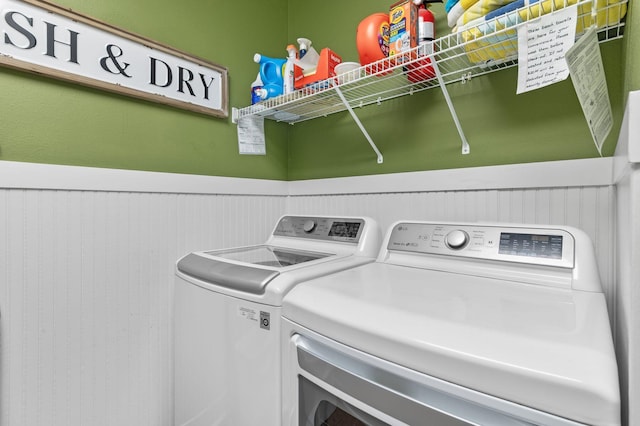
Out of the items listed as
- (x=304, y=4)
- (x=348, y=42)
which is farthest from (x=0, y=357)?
(x=304, y=4)

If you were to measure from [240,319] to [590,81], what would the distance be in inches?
40.9

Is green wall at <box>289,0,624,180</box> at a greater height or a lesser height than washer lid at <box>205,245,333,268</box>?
greater

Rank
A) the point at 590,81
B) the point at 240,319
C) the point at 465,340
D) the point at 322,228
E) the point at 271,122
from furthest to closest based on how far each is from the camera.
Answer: the point at 271,122 → the point at 322,228 → the point at 240,319 → the point at 590,81 → the point at 465,340

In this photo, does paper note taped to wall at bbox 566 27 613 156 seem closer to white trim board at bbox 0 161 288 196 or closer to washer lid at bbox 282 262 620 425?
washer lid at bbox 282 262 620 425

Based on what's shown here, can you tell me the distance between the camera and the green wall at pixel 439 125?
1.04 metres

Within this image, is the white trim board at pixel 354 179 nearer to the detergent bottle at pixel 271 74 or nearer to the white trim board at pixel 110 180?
the white trim board at pixel 110 180

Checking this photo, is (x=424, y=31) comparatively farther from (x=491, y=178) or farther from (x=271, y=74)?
(x=271, y=74)

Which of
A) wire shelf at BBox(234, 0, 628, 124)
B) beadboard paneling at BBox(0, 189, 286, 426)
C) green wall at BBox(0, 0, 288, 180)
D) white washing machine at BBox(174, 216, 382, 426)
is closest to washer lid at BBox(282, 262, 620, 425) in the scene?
white washing machine at BBox(174, 216, 382, 426)

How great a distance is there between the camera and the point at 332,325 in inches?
26.1

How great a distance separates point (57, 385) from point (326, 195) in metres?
1.31

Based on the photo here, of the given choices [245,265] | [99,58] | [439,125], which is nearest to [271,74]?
[99,58]

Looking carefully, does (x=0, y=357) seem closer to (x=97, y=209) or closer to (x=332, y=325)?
(x=97, y=209)

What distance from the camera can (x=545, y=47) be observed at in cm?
76

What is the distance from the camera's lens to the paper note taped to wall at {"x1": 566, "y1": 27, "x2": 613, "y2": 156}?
620mm
